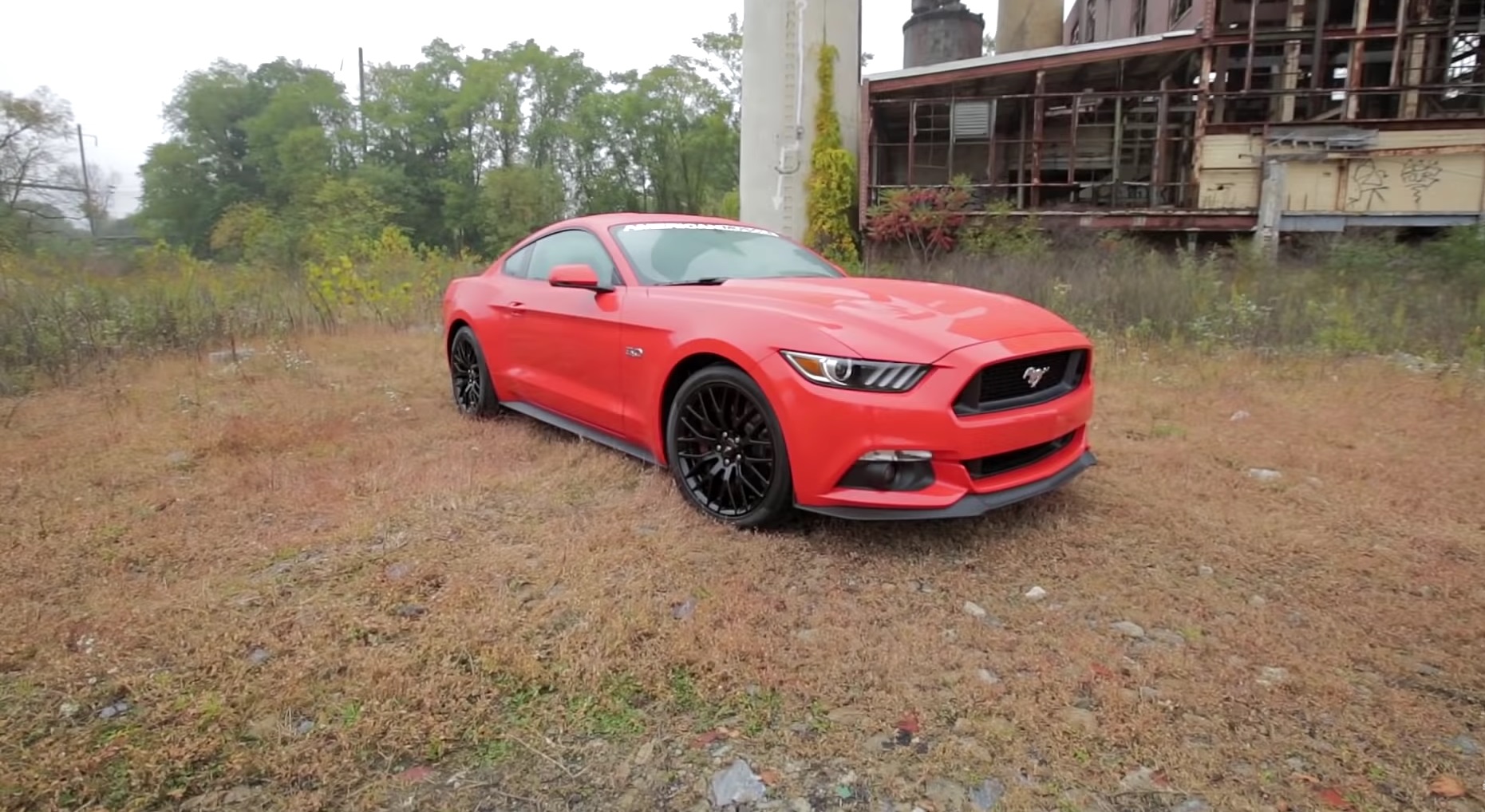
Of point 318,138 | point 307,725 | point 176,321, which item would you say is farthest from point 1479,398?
point 318,138

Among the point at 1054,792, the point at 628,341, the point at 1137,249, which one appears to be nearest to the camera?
the point at 1054,792

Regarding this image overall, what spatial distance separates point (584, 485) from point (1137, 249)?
10220mm

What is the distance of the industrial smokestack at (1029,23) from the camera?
21.6 meters

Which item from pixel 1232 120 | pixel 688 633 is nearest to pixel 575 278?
pixel 688 633

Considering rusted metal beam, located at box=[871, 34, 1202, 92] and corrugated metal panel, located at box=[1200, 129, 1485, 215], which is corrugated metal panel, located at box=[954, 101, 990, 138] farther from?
corrugated metal panel, located at box=[1200, 129, 1485, 215]

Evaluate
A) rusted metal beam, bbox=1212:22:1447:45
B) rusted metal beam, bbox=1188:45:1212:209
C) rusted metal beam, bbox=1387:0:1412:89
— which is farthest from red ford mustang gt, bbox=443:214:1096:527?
rusted metal beam, bbox=1387:0:1412:89

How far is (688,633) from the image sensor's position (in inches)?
95.5

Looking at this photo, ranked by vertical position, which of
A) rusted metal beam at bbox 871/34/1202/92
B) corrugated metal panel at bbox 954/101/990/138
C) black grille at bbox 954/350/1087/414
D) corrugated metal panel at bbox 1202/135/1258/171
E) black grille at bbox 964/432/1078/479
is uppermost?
rusted metal beam at bbox 871/34/1202/92

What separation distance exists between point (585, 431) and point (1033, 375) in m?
2.31

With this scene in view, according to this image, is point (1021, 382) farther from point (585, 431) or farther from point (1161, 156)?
point (1161, 156)

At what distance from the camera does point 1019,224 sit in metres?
12.9

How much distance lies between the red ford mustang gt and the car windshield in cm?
1

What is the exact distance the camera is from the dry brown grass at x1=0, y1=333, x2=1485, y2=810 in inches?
74.2

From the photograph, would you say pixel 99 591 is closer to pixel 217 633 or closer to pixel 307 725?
pixel 217 633
